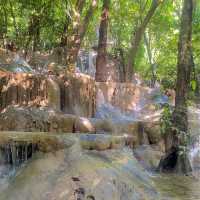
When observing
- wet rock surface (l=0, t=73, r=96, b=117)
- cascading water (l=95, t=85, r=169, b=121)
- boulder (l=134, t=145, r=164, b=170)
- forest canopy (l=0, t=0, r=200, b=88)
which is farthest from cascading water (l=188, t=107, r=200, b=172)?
forest canopy (l=0, t=0, r=200, b=88)

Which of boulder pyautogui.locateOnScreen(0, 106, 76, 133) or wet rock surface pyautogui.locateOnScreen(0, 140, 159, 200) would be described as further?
boulder pyautogui.locateOnScreen(0, 106, 76, 133)

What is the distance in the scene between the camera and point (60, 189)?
6316 mm

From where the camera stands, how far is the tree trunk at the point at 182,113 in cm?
1000

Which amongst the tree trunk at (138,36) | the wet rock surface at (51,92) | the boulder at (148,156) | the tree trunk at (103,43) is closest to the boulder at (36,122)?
the wet rock surface at (51,92)

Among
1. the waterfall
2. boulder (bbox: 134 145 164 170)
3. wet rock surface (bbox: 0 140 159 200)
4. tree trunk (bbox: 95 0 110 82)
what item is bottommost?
boulder (bbox: 134 145 164 170)

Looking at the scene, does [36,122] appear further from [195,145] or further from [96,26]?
[96,26]

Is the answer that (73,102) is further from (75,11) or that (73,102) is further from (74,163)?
(74,163)

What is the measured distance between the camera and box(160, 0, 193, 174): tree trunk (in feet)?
32.8

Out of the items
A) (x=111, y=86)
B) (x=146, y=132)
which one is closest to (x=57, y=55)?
(x=111, y=86)

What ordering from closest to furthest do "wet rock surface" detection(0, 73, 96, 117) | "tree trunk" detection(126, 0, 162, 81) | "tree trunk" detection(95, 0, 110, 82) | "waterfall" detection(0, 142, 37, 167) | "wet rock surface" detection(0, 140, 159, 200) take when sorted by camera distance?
"wet rock surface" detection(0, 140, 159, 200)
"waterfall" detection(0, 142, 37, 167)
"wet rock surface" detection(0, 73, 96, 117)
"tree trunk" detection(95, 0, 110, 82)
"tree trunk" detection(126, 0, 162, 81)

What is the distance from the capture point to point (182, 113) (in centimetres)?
1046

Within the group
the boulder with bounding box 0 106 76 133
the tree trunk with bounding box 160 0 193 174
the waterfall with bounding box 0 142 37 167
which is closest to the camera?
the waterfall with bounding box 0 142 37 167

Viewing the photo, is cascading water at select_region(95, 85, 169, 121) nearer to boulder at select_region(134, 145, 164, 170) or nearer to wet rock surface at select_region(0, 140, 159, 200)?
boulder at select_region(134, 145, 164, 170)

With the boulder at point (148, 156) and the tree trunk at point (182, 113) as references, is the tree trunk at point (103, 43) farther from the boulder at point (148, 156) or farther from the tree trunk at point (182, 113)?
the tree trunk at point (182, 113)
